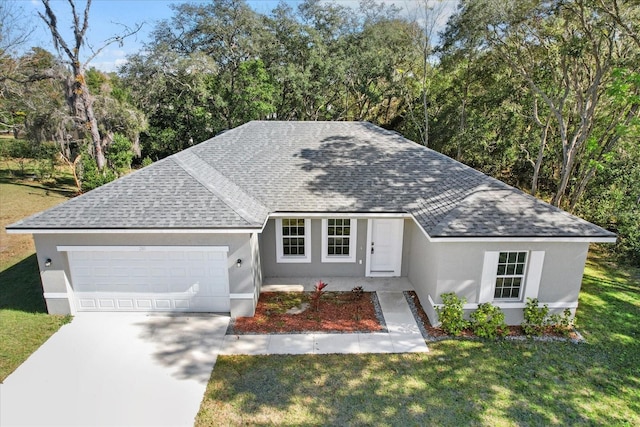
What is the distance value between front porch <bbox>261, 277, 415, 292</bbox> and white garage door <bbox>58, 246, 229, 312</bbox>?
6.94 feet

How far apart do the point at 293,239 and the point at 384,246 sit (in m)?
3.12

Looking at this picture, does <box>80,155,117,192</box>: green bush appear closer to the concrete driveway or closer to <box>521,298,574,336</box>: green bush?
the concrete driveway

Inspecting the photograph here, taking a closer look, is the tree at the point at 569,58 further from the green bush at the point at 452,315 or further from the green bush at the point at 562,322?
the green bush at the point at 452,315

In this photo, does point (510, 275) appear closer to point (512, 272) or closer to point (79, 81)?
point (512, 272)

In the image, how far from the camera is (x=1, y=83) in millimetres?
24438

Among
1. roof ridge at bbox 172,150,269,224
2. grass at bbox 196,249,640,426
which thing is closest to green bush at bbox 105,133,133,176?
roof ridge at bbox 172,150,269,224

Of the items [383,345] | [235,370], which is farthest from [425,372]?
[235,370]

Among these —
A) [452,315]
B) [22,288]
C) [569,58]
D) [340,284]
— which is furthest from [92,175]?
[569,58]

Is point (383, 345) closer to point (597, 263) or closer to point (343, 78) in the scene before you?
point (597, 263)

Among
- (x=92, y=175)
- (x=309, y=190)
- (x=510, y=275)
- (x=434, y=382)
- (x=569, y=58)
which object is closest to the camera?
(x=434, y=382)

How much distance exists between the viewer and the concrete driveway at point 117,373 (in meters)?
6.97

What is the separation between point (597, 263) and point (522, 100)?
39.3 ft

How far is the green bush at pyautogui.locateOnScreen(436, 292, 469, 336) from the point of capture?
9.55 meters

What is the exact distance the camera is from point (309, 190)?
1202cm
